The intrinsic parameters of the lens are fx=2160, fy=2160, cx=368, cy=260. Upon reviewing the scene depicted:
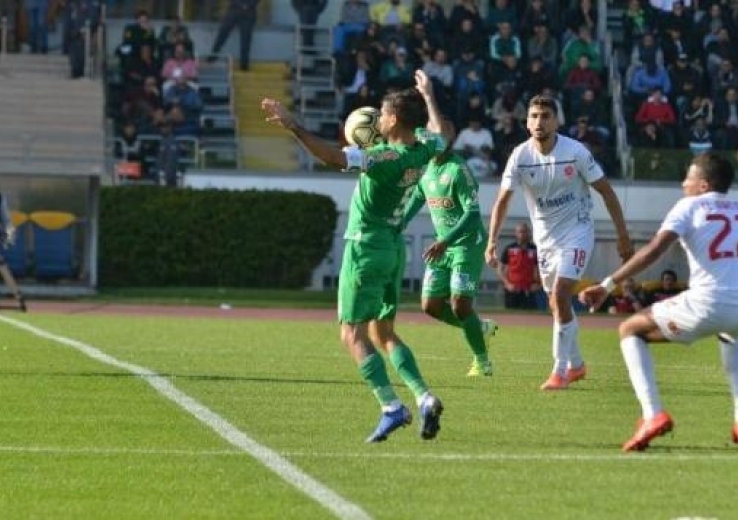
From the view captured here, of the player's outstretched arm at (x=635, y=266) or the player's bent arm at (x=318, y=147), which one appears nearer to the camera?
the player's outstretched arm at (x=635, y=266)

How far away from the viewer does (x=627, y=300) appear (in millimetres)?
32906

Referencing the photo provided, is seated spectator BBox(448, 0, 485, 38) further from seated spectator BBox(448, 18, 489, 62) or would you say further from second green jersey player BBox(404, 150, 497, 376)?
second green jersey player BBox(404, 150, 497, 376)

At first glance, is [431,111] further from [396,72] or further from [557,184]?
[396,72]

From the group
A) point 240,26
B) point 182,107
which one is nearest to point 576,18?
point 240,26

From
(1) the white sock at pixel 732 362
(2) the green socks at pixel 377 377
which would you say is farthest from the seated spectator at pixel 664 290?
(2) the green socks at pixel 377 377

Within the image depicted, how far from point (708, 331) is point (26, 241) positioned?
80.6ft

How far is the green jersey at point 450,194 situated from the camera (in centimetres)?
1655

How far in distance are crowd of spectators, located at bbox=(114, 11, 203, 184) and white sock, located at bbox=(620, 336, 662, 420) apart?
26647 mm

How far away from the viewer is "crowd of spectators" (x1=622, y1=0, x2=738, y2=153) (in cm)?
3878

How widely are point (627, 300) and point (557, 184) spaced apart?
16732 millimetres

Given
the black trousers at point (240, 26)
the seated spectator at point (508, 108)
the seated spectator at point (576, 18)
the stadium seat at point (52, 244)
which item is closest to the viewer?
the stadium seat at point (52, 244)

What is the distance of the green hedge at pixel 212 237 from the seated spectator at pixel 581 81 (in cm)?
543

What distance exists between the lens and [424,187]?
16875mm

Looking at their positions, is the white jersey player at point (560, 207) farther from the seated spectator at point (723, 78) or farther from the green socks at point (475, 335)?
the seated spectator at point (723, 78)
